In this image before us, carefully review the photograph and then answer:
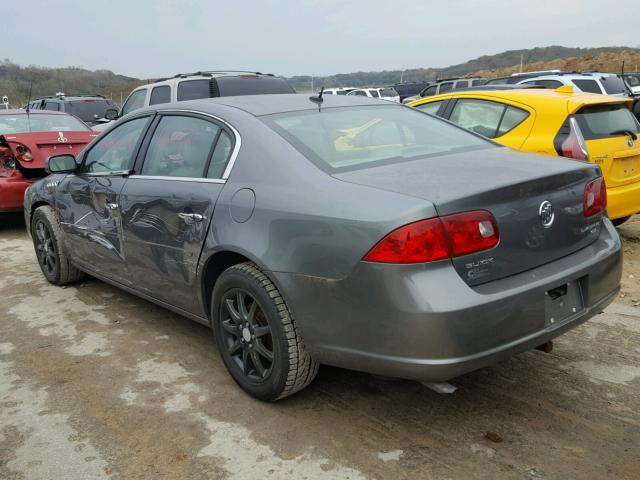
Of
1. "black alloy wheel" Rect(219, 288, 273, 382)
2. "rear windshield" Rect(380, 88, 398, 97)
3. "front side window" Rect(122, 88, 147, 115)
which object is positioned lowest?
→ "black alloy wheel" Rect(219, 288, 273, 382)

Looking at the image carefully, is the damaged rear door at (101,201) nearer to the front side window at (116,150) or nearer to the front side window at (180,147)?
Answer: the front side window at (116,150)

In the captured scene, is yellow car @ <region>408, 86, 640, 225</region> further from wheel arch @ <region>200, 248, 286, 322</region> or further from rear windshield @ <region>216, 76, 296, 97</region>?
rear windshield @ <region>216, 76, 296, 97</region>

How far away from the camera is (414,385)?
3.30 meters

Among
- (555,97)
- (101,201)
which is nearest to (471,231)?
(101,201)

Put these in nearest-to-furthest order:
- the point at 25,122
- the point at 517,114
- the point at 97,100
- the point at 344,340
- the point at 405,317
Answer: the point at 405,317, the point at 344,340, the point at 517,114, the point at 25,122, the point at 97,100

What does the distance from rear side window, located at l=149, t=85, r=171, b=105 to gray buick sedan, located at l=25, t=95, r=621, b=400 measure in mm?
4729

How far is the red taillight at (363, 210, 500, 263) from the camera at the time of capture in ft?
7.82

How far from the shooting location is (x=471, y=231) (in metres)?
2.46

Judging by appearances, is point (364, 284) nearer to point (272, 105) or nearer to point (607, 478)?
point (607, 478)

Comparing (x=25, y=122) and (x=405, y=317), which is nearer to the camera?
(x=405, y=317)

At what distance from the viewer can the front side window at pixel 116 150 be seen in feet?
13.5

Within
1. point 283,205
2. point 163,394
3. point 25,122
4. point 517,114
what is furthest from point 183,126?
point 25,122

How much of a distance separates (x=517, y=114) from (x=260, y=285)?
3798mm

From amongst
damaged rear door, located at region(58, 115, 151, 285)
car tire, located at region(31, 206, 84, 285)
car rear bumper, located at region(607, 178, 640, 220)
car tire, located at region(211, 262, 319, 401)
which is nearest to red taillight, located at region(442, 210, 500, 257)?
car tire, located at region(211, 262, 319, 401)
